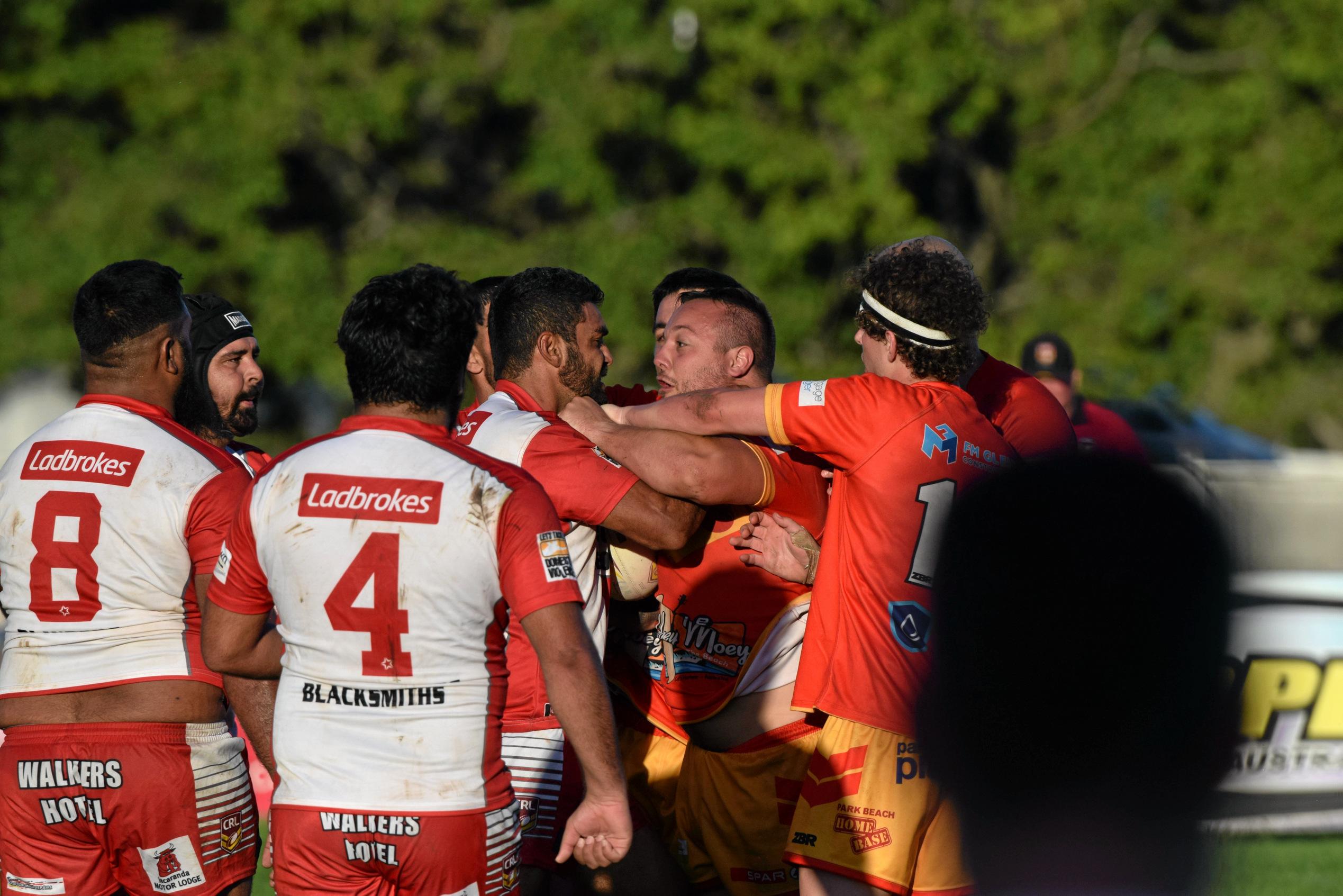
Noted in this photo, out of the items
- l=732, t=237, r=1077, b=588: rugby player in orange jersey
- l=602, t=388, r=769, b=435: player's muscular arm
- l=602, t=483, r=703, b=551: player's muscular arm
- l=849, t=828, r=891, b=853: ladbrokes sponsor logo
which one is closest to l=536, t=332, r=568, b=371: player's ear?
l=602, t=388, r=769, b=435: player's muscular arm

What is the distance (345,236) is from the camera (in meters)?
19.6

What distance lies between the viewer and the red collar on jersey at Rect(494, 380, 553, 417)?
4711 millimetres

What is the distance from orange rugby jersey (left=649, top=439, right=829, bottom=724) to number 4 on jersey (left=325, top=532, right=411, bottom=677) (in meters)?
1.52

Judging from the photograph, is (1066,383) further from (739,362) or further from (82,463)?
(82,463)

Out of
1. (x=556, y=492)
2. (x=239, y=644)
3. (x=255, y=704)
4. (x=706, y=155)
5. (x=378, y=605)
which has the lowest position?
(x=255, y=704)

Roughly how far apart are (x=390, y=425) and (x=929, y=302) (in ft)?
5.52

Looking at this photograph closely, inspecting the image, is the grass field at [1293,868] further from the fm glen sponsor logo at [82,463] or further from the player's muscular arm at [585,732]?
the player's muscular arm at [585,732]

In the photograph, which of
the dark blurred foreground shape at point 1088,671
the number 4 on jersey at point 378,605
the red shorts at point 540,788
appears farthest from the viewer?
the red shorts at point 540,788

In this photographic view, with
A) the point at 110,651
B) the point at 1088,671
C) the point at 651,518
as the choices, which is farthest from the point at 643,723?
the point at 1088,671

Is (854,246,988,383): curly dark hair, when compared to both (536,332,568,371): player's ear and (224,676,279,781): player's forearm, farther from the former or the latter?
(224,676,279,781): player's forearm

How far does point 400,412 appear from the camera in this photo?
3.54 meters

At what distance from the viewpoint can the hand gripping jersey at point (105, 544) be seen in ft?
13.4

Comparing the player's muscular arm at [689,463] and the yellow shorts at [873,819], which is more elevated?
the player's muscular arm at [689,463]

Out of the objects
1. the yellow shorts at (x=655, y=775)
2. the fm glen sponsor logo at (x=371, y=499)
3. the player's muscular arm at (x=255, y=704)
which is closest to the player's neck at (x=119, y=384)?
the player's muscular arm at (x=255, y=704)
